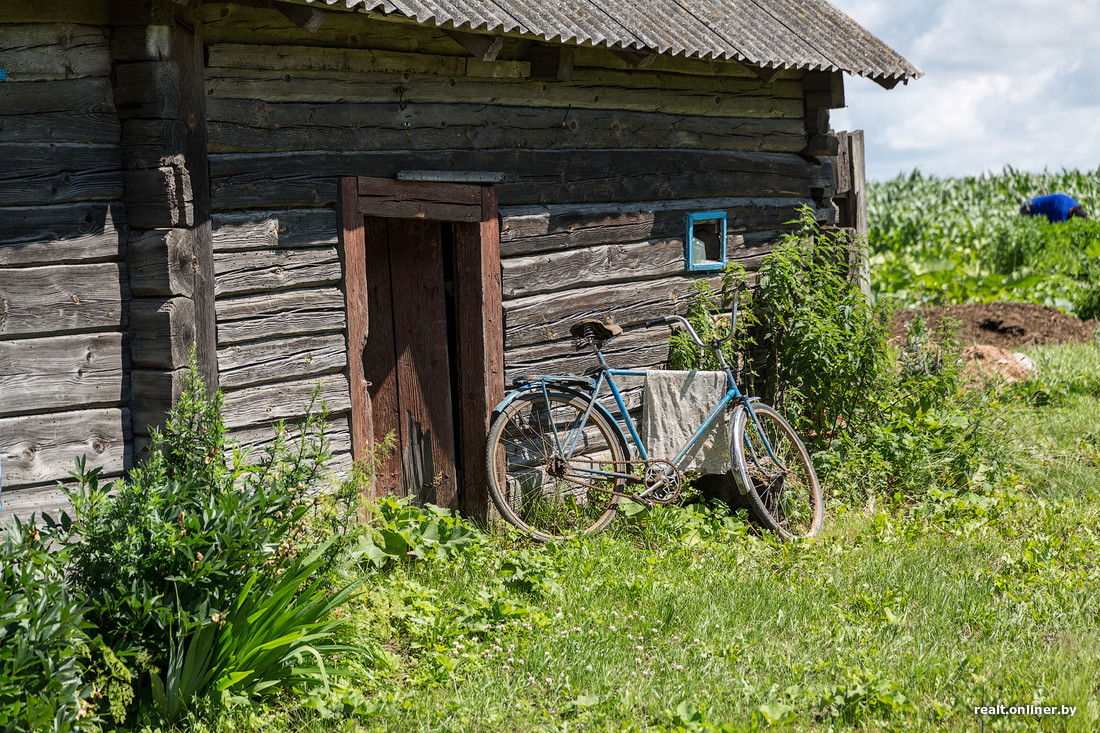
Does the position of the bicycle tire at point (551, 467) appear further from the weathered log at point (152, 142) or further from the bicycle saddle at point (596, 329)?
the weathered log at point (152, 142)

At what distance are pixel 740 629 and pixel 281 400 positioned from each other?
8.58ft

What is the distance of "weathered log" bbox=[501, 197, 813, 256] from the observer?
640 centimetres

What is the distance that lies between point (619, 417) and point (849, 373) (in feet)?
5.77

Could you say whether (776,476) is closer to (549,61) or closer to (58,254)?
(549,61)

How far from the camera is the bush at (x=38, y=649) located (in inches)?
123

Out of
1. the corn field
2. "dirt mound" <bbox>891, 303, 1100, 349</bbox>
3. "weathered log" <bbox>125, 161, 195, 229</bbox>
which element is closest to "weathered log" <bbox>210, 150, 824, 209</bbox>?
"weathered log" <bbox>125, 161, 195, 229</bbox>

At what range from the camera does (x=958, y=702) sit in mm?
3936

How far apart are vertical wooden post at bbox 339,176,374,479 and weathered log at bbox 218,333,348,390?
3.6 inches

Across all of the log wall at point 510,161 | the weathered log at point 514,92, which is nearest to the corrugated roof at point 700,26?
the log wall at point 510,161

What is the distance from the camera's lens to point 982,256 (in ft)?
58.5

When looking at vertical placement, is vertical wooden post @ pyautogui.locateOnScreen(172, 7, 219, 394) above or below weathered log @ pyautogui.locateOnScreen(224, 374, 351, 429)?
above

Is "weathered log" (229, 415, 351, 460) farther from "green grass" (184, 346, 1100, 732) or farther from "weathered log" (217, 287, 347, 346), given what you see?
"green grass" (184, 346, 1100, 732)

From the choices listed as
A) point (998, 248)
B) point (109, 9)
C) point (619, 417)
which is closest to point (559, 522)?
point (619, 417)

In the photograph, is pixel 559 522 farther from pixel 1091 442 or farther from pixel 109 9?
pixel 1091 442
